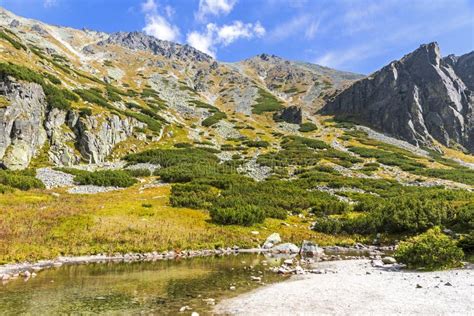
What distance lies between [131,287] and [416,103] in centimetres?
12604

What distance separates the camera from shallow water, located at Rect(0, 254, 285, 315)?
13.7 metres

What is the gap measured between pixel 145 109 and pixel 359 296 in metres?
91.7

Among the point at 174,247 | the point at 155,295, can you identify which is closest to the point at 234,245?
the point at 174,247

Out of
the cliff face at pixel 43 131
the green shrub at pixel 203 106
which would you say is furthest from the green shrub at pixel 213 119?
the cliff face at pixel 43 131

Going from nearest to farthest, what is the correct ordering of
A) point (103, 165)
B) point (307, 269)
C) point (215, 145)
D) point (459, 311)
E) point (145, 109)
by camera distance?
1. point (459, 311)
2. point (307, 269)
3. point (103, 165)
4. point (215, 145)
5. point (145, 109)

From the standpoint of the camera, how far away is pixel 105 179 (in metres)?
Result: 48.3

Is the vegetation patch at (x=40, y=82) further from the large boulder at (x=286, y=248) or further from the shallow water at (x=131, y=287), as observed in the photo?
the large boulder at (x=286, y=248)

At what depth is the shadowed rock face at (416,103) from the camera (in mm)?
119938

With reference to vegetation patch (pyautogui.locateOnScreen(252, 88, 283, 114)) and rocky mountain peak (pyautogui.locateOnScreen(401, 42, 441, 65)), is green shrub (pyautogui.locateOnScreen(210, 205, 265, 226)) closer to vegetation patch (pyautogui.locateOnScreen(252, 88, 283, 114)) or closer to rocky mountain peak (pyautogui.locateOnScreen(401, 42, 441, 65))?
vegetation patch (pyautogui.locateOnScreen(252, 88, 283, 114))

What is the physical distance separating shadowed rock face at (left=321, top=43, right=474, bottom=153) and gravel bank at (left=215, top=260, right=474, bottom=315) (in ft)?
354

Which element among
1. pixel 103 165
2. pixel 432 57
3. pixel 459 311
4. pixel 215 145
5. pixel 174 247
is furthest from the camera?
pixel 432 57

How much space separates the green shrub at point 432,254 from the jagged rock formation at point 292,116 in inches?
4150

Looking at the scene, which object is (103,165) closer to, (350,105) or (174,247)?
(174,247)

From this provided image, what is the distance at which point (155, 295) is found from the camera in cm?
1564
